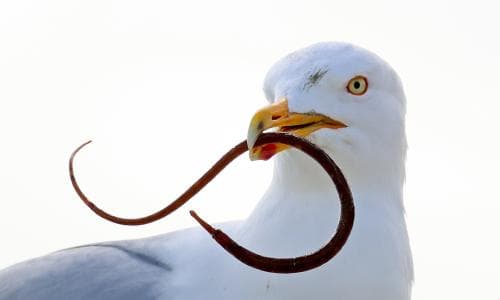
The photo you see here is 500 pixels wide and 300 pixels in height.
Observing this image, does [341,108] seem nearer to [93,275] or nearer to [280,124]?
[280,124]

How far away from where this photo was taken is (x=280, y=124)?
104 inches

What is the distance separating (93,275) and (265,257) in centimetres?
131

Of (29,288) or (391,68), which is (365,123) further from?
(29,288)

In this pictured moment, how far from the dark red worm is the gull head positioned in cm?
20

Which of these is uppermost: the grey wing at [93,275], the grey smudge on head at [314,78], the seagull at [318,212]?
the grey smudge on head at [314,78]

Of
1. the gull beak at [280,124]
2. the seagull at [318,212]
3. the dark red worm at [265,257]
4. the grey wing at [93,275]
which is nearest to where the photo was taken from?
the dark red worm at [265,257]

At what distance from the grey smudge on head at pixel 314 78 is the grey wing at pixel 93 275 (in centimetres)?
80

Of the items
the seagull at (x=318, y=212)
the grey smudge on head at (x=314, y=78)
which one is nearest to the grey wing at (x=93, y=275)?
the seagull at (x=318, y=212)

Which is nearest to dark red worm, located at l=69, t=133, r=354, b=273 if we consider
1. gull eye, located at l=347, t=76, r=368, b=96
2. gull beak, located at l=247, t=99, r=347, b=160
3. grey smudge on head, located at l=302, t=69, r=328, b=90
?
gull beak, located at l=247, t=99, r=347, b=160

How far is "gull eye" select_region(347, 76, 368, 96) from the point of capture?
2979 mm

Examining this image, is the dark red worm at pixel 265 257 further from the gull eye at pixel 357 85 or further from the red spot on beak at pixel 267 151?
the gull eye at pixel 357 85

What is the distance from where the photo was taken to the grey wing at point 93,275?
3.18m

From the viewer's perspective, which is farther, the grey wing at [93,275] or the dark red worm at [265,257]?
the grey wing at [93,275]

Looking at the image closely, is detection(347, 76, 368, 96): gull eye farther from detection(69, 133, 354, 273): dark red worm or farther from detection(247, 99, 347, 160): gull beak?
detection(69, 133, 354, 273): dark red worm
